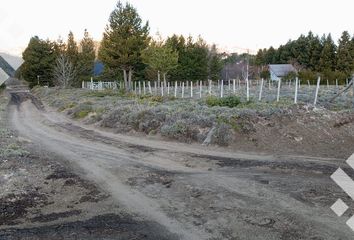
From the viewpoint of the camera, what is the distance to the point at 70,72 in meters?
62.1

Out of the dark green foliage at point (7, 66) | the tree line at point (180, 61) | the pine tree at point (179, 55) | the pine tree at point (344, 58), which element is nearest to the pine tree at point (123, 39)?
the tree line at point (180, 61)

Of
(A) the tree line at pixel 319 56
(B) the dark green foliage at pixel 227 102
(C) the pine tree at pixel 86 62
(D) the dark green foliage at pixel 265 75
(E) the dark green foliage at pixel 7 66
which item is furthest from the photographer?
(D) the dark green foliage at pixel 265 75

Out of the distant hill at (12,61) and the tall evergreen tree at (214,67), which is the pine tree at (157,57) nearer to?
the distant hill at (12,61)

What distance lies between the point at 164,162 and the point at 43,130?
10577 millimetres

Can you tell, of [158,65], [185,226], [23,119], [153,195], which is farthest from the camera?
[158,65]

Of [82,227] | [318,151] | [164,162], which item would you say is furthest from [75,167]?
[318,151]

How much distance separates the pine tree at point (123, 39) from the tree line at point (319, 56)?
94.7ft

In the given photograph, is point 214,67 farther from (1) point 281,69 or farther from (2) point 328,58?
(2) point 328,58

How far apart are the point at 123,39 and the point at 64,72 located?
23.1 meters

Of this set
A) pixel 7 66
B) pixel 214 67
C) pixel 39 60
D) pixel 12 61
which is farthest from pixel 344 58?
pixel 12 61

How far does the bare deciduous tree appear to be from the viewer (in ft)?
196

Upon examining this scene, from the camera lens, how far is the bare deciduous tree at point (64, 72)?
196 feet

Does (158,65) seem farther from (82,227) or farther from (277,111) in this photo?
(82,227)

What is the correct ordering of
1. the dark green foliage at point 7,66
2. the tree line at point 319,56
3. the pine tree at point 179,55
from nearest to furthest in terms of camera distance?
the dark green foliage at point 7,66 → the pine tree at point 179,55 → the tree line at point 319,56
